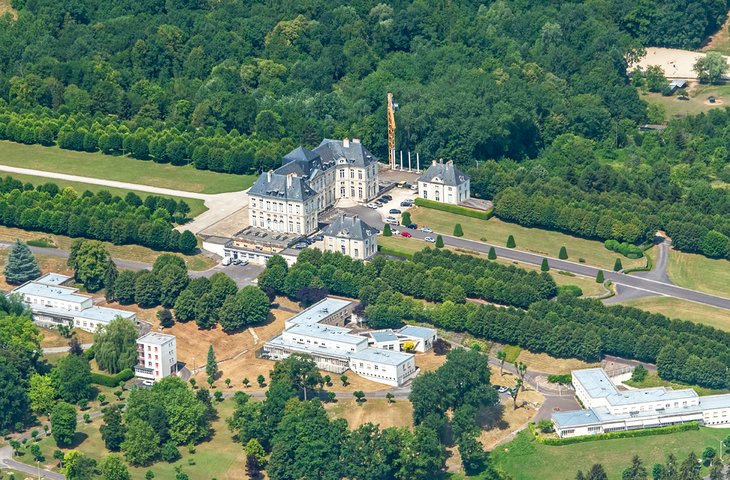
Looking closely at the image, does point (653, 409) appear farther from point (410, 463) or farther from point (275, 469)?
point (275, 469)

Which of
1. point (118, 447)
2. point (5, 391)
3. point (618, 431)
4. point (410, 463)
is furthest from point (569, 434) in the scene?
point (5, 391)

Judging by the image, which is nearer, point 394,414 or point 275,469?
point 275,469

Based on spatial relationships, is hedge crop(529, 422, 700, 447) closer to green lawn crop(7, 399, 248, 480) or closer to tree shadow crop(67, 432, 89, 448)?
green lawn crop(7, 399, 248, 480)

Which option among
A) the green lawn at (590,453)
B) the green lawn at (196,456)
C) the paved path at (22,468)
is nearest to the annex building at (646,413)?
the green lawn at (590,453)

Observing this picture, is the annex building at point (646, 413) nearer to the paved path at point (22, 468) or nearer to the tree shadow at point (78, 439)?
the tree shadow at point (78, 439)

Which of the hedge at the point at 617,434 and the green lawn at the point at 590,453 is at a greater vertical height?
the hedge at the point at 617,434
